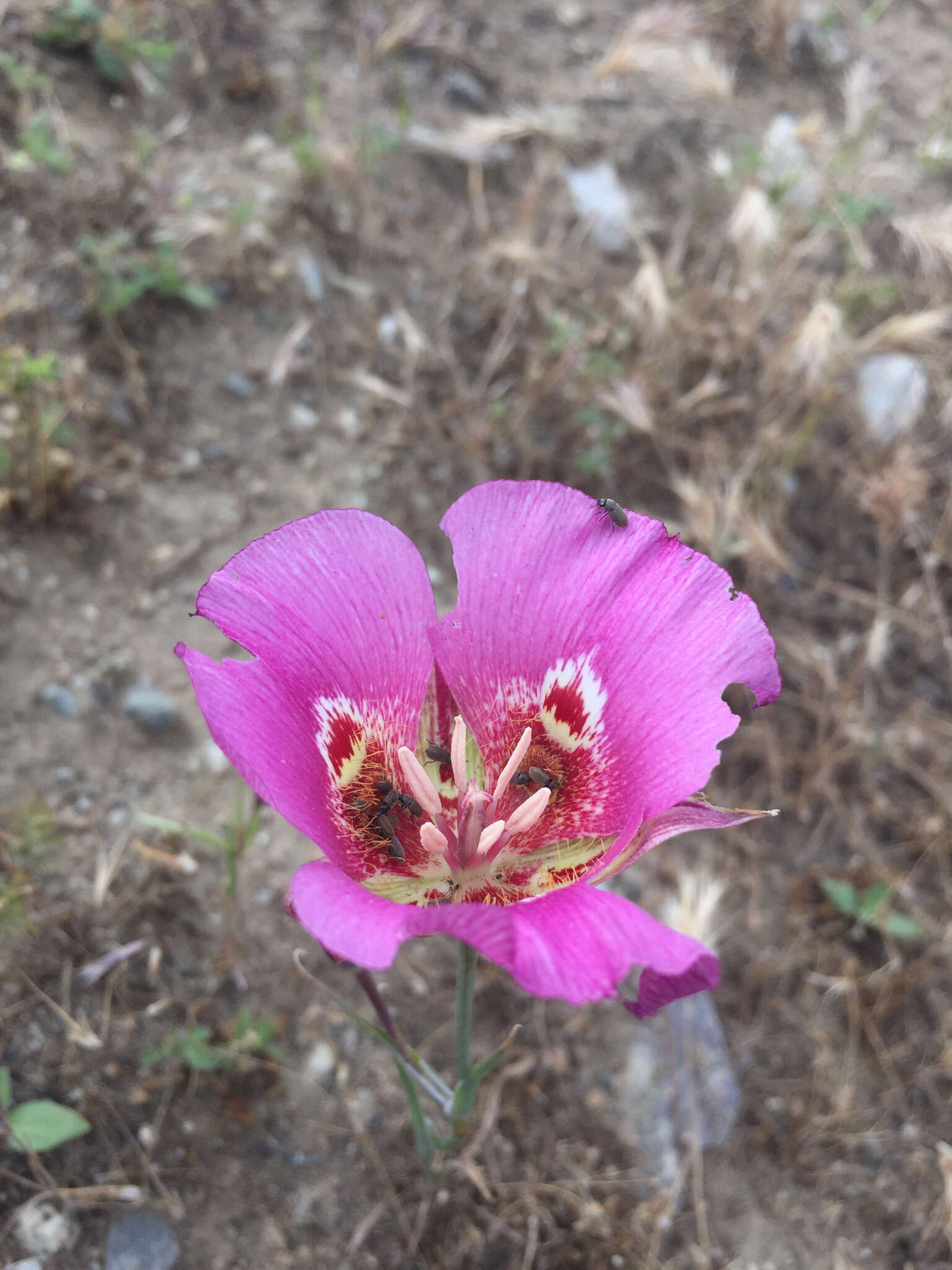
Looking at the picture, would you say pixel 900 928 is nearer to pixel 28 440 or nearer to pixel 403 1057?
pixel 403 1057

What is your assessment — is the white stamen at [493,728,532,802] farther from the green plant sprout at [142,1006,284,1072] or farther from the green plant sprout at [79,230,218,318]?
the green plant sprout at [79,230,218,318]

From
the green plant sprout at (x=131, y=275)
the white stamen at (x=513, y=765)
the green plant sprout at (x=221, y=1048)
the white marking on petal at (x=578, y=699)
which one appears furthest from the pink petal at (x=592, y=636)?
the green plant sprout at (x=131, y=275)

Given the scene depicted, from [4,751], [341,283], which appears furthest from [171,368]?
[4,751]

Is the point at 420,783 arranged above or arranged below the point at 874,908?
above

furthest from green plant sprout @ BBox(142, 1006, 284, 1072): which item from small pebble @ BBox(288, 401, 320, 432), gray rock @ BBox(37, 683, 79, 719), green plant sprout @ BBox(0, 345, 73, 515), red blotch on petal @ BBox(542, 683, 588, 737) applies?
small pebble @ BBox(288, 401, 320, 432)

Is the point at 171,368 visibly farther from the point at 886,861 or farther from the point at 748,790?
the point at 886,861

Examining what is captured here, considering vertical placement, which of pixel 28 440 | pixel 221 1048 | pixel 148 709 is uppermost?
pixel 28 440

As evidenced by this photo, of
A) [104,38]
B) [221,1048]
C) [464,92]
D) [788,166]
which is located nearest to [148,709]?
[221,1048]
